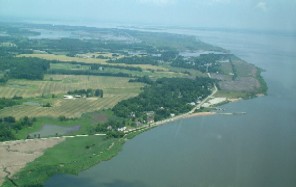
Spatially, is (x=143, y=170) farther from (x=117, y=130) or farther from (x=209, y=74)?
(x=209, y=74)

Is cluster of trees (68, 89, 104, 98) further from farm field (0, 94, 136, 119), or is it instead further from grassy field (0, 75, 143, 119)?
farm field (0, 94, 136, 119)

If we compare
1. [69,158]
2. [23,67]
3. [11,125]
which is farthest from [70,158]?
[23,67]

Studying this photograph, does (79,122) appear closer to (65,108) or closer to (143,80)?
(65,108)

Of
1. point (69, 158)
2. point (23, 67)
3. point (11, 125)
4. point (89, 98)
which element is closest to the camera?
point (69, 158)

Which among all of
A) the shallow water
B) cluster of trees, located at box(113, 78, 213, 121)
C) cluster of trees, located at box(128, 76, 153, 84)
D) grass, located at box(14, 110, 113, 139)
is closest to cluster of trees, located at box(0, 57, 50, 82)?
cluster of trees, located at box(128, 76, 153, 84)

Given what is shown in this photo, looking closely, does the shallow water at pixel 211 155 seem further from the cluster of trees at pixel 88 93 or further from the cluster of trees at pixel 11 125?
the cluster of trees at pixel 88 93

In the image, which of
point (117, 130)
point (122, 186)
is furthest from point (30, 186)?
point (117, 130)
